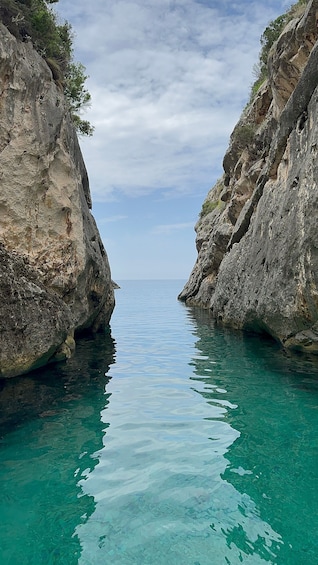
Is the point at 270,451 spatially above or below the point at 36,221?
below

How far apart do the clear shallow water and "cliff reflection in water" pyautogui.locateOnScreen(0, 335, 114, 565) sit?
0.07 ft

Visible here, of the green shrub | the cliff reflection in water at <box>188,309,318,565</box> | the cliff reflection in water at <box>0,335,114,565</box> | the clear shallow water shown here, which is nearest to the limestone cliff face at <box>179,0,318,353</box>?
the cliff reflection in water at <box>188,309,318,565</box>

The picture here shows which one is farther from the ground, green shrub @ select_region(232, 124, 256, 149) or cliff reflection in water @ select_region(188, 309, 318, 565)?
green shrub @ select_region(232, 124, 256, 149)

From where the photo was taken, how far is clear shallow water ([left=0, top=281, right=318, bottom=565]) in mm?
4129

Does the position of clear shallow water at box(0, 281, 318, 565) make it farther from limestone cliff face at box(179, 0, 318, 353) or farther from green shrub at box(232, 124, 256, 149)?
green shrub at box(232, 124, 256, 149)

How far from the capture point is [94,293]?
18.7m

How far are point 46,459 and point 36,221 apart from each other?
9023 millimetres

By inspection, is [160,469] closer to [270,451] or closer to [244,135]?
[270,451]

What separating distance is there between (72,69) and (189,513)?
2201 cm

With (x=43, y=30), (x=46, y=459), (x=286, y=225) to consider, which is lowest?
(x=46, y=459)

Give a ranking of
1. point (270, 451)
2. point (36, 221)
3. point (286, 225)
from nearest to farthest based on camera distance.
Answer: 1. point (270, 451)
2. point (36, 221)
3. point (286, 225)

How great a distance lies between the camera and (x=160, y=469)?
19.1ft

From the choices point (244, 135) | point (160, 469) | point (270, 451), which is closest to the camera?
point (160, 469)

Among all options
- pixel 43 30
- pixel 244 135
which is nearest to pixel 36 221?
pixel 43 30
